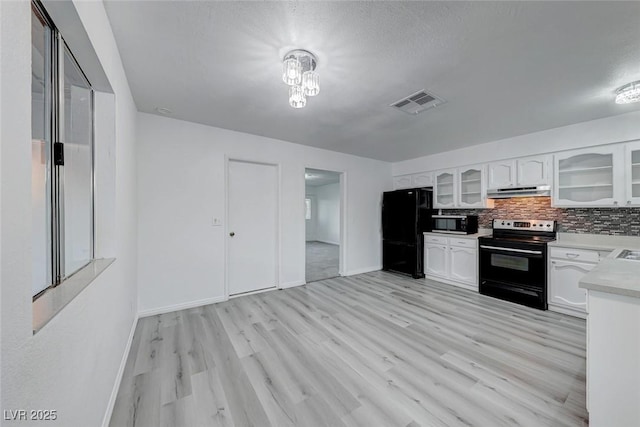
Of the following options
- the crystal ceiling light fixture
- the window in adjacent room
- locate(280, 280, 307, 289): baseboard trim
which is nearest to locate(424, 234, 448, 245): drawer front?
locate(280, 280, 307, 289): baseboard trim

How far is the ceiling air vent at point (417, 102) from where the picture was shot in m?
2.37

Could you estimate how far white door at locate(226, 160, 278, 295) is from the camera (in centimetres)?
353

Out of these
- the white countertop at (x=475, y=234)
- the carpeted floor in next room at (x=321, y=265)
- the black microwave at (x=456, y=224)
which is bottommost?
the carpeted floor in next room at (x=321, y=265)

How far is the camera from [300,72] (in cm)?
171

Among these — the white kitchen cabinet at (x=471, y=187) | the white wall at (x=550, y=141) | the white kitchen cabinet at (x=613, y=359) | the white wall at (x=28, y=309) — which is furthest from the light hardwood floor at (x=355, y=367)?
the white wall at (x=550, y=141)

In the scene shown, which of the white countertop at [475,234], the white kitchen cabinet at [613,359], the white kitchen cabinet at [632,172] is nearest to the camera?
the white kitchen cabinet at [613,359]

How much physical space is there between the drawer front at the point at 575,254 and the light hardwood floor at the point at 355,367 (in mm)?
709

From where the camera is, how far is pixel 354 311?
9.98 ft

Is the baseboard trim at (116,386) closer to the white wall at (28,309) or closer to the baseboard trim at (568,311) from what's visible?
the white wall at (28,309)

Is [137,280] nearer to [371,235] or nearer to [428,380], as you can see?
[428,380]

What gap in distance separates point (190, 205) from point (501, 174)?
179 inches

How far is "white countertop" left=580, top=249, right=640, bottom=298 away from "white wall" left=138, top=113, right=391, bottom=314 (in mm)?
3315

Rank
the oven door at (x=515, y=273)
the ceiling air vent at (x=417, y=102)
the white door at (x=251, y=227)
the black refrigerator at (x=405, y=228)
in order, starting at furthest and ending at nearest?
the black refrigerator at (x=405, y=228) < the white door at (x=251, y=227) < the oven door at (x=515, y=273) < the ceiling air vent at (x=417, y=102)

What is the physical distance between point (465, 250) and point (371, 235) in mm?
1727
